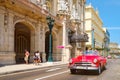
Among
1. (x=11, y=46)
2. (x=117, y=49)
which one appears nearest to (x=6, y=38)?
(x=11, y=46)

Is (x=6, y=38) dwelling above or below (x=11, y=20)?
below

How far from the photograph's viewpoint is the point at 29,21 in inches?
1299

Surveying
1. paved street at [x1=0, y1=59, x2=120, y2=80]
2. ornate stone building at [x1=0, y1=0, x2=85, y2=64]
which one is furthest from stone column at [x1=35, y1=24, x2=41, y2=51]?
paved street at [x1=0, y1=59, x2=120, y2=80]

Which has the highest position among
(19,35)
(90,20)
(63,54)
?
(90,20)

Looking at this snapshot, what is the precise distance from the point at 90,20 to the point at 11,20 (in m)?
58.8

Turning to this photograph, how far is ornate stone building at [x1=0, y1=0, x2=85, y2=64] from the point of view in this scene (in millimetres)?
26922

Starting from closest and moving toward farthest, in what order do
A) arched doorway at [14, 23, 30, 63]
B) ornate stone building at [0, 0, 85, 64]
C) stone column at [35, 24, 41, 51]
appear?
1. ornate stone building at [0, 0, 85, 64]
2. stone column at [35, 24, 41, 51]
3. arched doorway at [14, 23, 30, 63]

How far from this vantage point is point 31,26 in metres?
34.1

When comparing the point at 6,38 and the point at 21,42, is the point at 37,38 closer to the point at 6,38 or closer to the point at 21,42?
the point at 21,42

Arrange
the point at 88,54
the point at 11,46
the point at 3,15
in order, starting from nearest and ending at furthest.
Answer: the point at 88,54
the point at 3,15
the point at 11,46

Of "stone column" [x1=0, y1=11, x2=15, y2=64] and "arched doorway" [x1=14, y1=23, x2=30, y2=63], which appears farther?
"arched doorway" [x1=14, y1=23, x2=30, y2=63]

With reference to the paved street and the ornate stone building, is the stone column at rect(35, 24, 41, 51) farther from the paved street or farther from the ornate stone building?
the paved street

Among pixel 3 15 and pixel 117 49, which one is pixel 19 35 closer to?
pixel 3 15

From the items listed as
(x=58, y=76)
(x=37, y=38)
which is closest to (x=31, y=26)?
(x=37, y=38)
